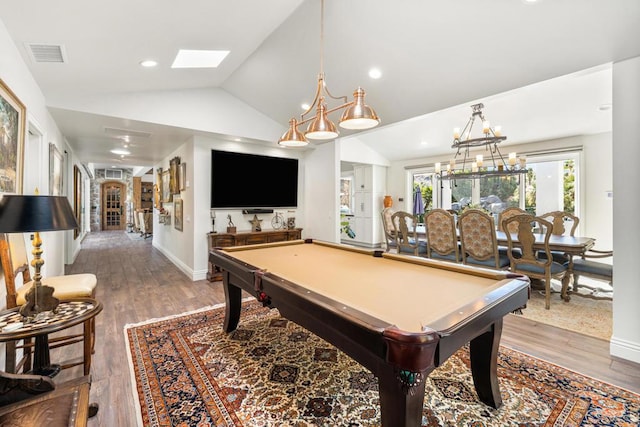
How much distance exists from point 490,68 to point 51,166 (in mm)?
5368

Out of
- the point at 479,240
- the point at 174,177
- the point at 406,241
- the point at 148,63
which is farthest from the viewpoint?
the point at 174,177

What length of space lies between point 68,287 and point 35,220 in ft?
3.34

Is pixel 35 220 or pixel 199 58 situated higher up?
pixel 199 58

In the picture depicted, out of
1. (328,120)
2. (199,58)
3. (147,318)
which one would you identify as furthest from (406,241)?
(199,58)

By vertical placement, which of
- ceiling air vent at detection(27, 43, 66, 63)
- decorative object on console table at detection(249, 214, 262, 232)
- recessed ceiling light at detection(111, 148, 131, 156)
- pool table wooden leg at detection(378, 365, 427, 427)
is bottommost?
pool table wooden leg at detection(378, 365, 427, 427)

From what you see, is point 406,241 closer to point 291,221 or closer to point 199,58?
point 291,221

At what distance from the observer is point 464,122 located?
18.1 feet

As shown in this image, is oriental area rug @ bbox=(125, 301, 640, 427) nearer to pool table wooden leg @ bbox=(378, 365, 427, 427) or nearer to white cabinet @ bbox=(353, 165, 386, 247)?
pool table wooden leg @ bbox=(378, 365, 427, 427)

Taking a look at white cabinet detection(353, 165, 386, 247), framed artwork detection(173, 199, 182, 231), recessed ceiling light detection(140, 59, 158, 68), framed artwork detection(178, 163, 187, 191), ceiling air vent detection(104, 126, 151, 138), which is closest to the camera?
recessed ceiling light detection(140, 59, 158, 68)

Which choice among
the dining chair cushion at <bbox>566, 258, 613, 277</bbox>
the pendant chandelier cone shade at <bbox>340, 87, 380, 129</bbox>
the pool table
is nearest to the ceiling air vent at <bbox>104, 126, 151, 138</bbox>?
the pool table

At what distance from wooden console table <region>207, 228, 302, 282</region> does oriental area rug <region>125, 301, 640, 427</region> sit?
1983 mm

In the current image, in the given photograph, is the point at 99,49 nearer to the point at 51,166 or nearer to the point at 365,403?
the point at 51,166

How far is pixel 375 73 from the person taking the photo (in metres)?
3.38

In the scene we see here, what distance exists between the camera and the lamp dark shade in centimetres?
150
